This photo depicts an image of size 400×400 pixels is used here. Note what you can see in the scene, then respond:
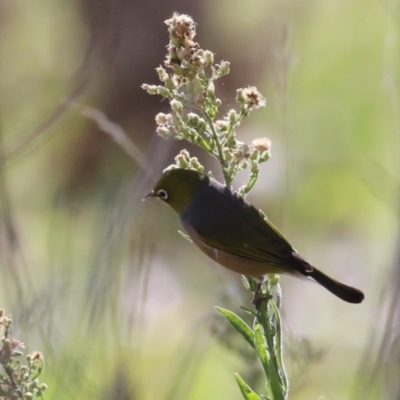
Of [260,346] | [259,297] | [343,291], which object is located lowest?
[260,346]

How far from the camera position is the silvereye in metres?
2.21

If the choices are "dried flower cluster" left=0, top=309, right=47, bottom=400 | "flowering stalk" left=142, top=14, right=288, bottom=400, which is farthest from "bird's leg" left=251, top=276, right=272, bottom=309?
"dried flower cluster" left=0, top=309, right=47, bottom=400

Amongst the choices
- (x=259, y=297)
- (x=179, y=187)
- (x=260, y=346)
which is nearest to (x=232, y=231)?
(x=179, y=187)

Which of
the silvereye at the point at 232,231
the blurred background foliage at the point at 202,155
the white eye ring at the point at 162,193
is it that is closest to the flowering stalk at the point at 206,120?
the silvereye at the point at 232,231

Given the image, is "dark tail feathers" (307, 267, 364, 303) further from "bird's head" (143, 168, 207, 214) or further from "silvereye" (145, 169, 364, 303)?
"bird's head" (143, 168, 207, 214)

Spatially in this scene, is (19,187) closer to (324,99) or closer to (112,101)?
(112,101)

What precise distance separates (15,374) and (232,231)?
99cm

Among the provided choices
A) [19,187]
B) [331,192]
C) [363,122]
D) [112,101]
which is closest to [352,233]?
[331,192]

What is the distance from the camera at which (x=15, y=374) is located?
160 centimetres

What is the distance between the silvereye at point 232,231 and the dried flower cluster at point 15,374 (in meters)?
0.73

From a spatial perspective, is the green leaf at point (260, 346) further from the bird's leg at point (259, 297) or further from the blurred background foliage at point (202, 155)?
the blurred background foliage at point (202, 155)

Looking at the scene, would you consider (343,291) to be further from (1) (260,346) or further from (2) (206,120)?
(2) (206,120)

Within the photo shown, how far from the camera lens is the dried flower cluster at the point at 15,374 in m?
1.53

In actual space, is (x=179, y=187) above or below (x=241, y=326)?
above
